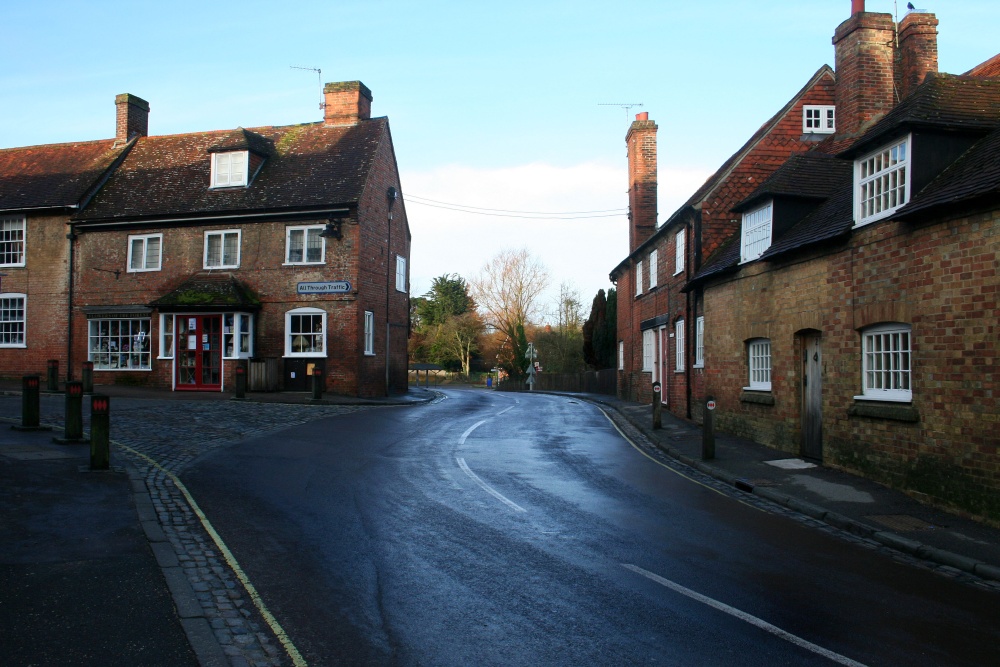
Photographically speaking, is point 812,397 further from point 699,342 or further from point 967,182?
point 699,342

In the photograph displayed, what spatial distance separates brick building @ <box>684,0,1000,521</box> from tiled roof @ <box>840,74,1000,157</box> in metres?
0.04

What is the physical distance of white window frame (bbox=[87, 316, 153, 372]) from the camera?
2853 centimetres

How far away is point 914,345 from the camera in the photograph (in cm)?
1052

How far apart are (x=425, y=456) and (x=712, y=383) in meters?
8.56

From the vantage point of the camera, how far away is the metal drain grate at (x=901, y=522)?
8.77 meters

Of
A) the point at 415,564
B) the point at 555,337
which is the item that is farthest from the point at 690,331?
the point at 555,337

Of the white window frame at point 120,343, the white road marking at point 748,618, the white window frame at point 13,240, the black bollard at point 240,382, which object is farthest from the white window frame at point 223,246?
the white road marking at point 748,618

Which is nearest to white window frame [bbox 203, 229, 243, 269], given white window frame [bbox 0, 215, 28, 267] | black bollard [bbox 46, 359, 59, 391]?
black bollard [bbox 46, 359, 59, 391]

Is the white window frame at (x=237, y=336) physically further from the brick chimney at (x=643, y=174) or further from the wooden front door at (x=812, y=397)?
the wooden front door at (x=812, y=397)

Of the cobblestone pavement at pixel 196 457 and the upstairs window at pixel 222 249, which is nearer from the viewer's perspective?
the cobblestone pavement at pixel 196 457

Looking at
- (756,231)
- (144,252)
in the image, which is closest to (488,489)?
(756,231)

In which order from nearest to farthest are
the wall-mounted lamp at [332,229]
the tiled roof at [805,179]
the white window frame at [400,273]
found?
the tiled roof at [805,179]
the wall-mounted lamp at [332,229]
the white window frame at [400,273]

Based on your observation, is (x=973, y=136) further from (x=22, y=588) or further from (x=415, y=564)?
(x=22, y=588)

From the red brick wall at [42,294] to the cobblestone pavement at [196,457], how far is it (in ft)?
26.6
